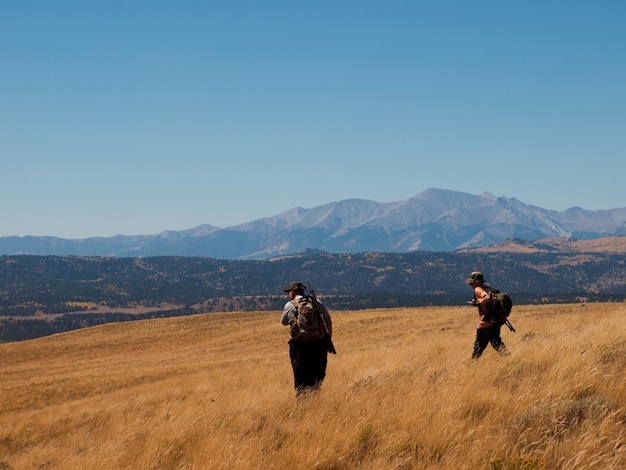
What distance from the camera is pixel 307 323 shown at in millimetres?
8742

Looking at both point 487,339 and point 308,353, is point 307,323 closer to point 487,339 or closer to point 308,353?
point 308,353

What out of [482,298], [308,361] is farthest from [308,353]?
[482,298]

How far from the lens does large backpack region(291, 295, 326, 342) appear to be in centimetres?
874

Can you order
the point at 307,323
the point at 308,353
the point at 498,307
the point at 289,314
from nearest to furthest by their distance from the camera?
the point at 307,323 → the point at 289,314 → the point at 308,353 → the point at 498,307

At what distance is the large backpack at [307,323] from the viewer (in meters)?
8.74

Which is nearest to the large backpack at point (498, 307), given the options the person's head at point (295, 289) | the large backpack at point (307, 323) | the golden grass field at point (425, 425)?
the golden grass field at point (425, 425)

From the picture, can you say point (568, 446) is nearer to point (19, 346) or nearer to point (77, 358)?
point (77, 358)

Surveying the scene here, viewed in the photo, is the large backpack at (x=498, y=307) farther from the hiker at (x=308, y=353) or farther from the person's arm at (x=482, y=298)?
the hiker at (x=308, y=353)

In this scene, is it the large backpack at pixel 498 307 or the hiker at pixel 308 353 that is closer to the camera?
the hiker at pixel 308 353

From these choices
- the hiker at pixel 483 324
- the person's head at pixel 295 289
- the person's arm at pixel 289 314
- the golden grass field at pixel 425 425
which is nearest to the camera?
the golden grass field at pixel 425 425

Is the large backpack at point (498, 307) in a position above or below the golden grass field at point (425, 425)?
above

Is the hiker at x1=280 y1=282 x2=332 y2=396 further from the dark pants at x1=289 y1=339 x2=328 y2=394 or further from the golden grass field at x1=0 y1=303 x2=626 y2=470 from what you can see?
the golden grass field at x1=0 y1=303 x2=626 y2=470

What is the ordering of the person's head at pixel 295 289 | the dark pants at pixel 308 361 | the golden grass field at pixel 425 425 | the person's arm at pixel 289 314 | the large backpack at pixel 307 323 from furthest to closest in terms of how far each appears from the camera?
the person's head at pixel 295 289
the dark pants at pixel 308 361
the person's arm at pixel 289 314
the large backpack at pixel 307 323
the golden grass field at pixel 425 425

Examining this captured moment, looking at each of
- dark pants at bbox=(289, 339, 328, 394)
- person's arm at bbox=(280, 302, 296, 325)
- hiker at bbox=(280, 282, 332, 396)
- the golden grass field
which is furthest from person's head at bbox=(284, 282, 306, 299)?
the golden grass field
